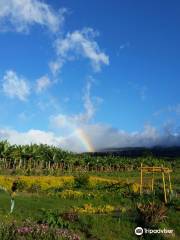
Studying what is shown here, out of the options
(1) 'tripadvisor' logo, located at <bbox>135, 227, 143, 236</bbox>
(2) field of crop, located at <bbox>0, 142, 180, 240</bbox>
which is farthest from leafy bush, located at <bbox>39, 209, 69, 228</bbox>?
(1) 'tripadvisor' logo, located at <bbox>135, 227, 143, 236</bbox>

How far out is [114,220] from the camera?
19188 millimetres

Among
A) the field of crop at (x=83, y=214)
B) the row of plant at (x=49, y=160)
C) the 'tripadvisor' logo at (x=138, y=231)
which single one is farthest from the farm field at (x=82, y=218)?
the row of plant at (x=49, y=160)

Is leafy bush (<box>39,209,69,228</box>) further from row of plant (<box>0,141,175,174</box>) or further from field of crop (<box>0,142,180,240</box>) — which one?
row of plant (<box>0,141,175,174</box>)

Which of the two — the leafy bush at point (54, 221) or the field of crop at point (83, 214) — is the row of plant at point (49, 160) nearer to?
the field of crop at point (83, 214)

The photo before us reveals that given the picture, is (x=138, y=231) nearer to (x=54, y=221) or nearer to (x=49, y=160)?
(x=54, y=221)

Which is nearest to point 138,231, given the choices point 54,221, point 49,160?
point 54,221

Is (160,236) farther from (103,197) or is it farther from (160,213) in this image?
(103,197)

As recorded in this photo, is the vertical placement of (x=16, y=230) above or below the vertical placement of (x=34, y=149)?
A: below

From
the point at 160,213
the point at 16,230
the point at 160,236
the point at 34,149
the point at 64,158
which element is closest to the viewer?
the point at 16,230

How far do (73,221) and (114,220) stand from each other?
200 cm

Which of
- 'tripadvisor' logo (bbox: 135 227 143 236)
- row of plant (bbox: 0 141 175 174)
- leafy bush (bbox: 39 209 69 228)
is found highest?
row of plant (bbox: 0 141 175 174)

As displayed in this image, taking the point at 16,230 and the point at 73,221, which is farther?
the point at 73,221

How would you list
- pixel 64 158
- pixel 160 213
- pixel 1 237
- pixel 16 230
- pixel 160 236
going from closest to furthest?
pixel 1 237 < pixel 16 230 < pixel 160 236 < pixel 160 213 < pixel 64 158

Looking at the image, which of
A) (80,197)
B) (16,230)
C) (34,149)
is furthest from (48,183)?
(34,149)
